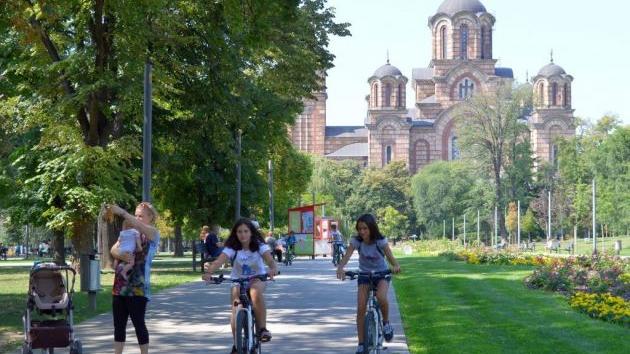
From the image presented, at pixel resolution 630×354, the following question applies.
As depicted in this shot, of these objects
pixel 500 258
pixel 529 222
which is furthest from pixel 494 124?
pixel 500 258

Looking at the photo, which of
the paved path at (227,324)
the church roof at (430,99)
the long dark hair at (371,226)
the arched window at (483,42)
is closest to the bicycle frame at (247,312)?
the long dark hair at (371,226)

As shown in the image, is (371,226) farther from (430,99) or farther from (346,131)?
(346,131)

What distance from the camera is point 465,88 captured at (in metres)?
159

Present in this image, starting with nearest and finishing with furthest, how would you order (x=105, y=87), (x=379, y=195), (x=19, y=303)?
(x=19, y=303) < (x=105, y=87) < (x=379, y=195)

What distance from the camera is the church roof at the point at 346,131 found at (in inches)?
6850

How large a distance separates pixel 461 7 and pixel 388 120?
60.6 feet

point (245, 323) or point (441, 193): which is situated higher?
point (441, 193)

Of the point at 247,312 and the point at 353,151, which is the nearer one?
the point at 247,312

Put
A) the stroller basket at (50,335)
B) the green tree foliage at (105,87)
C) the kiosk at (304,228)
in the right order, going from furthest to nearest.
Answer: the kiosk at (304,228)
the green tree foliage at (105,87)
the stroller basket at (50,335)

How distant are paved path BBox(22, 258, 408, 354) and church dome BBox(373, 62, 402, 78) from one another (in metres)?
136

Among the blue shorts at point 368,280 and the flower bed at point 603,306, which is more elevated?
the blue shorts at point 368,280

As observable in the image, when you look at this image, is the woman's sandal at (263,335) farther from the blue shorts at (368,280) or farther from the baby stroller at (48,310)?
the baby stroller at (48,310)

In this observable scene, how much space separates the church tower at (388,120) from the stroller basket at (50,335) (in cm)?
14830

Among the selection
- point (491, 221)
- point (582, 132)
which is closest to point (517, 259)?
point (491, 221)
